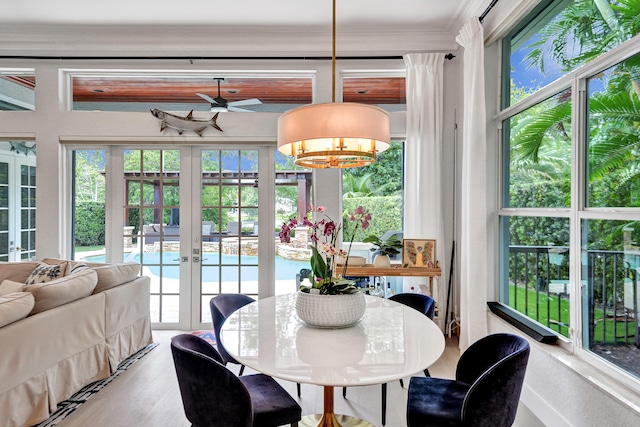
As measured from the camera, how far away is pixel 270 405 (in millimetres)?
1615

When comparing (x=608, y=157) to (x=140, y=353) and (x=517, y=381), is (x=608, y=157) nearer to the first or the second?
(x=517, y=381)

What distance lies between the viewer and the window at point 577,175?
5.92 feet

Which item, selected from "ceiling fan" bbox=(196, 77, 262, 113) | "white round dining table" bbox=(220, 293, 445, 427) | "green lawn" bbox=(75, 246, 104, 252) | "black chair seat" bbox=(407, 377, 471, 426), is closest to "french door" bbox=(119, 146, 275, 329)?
"green lawn" bbox=(75, 246, 104, 252)

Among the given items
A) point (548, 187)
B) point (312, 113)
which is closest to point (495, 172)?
point (548, 187)

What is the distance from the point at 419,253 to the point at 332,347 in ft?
6.96

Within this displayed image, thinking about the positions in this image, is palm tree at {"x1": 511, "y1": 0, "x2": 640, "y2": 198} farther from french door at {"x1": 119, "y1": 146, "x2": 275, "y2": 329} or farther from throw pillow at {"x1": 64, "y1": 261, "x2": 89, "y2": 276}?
throw pillow at {"x1": 64, "y1": 261, "x2": 89, "y2": 276}

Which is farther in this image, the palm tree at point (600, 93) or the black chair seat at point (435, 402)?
the palm tree at point (600, 93)

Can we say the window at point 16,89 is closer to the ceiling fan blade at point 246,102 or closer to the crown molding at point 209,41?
the crown molding at point 209,41

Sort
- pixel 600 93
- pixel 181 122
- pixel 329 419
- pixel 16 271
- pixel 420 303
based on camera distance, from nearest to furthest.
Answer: pixel 329 419 → pixel 600 93 → pixel 420 303 → pixel 16 271 → pixel 181 122

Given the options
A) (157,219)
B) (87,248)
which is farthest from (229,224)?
(87,248)

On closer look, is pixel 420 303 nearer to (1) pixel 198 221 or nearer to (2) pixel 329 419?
(2) pixel 329 419

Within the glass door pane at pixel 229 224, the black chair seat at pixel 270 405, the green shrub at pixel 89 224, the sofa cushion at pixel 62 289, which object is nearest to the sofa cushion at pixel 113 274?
the sofa cushion at pixel 62 289

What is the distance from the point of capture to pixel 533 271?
270 centimetres

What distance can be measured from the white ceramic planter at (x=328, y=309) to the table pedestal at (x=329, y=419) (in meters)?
0.36
